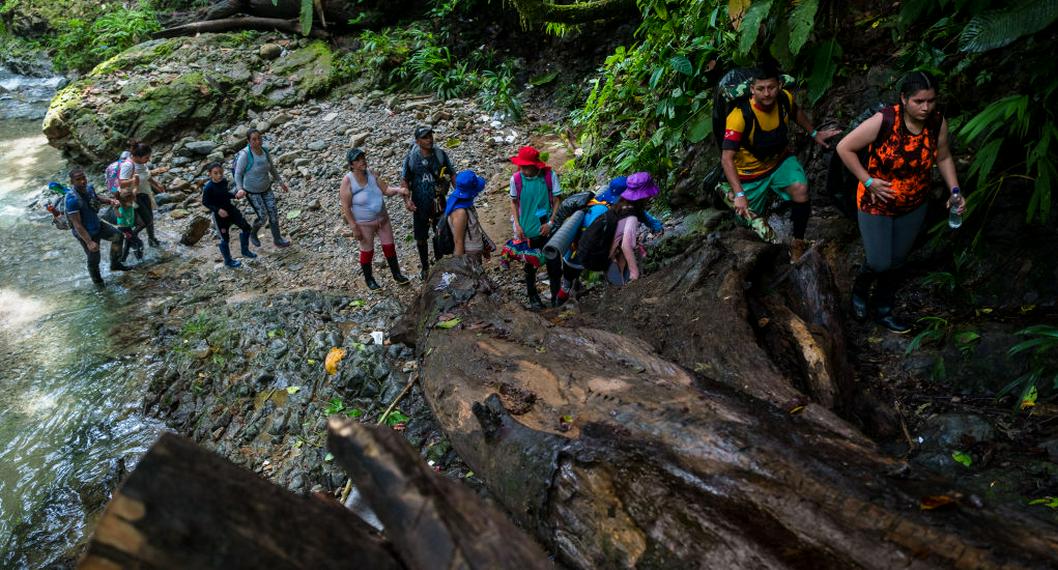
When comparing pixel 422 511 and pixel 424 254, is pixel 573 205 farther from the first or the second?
pixel 422 511

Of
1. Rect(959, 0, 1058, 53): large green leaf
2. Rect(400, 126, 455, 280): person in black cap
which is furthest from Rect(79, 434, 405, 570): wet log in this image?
Rect(400, 126, 455, 280): person in black cap

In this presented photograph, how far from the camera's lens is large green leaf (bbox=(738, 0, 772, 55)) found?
5.56m

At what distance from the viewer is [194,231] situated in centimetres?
1013

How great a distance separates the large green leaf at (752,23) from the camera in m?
5.56

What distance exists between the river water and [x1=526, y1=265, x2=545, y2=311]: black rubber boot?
3.81m

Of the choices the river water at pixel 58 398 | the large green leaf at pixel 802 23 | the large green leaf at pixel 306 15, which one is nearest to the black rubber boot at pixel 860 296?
the large green leaf at pixel 802 23

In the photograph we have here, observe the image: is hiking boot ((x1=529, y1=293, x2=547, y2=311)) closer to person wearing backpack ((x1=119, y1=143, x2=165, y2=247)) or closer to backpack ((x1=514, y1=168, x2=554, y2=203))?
backpack ((x1=514, y1=168, x2=554, y2=203))

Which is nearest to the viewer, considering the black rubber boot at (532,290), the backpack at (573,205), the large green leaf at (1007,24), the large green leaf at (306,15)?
the large green leaf at (1007,24)

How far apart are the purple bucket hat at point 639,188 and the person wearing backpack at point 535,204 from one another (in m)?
0.92

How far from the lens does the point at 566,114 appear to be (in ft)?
38.6

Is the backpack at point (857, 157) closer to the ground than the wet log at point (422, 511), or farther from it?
closer to the ground

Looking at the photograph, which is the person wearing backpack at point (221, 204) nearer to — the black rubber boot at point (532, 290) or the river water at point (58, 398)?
the river water at point (58, 398)

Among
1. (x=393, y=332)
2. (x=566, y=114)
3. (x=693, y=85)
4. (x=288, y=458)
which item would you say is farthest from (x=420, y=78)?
(x=288, y=458)

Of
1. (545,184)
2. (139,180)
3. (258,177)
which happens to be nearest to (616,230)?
(545,184)
